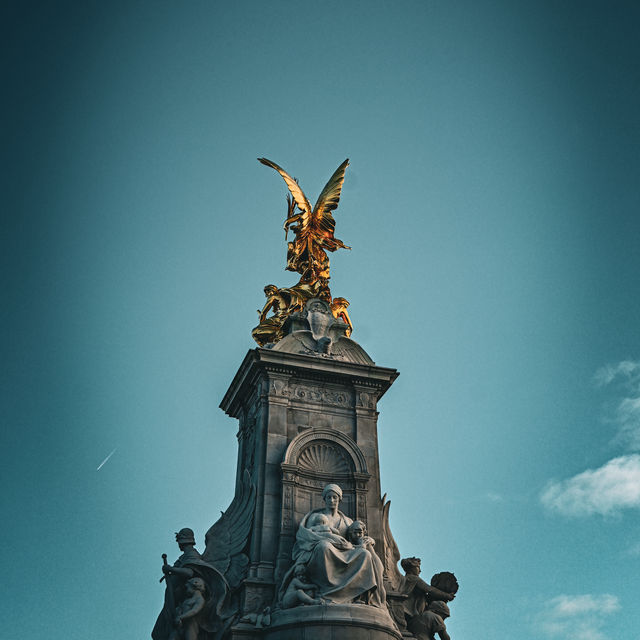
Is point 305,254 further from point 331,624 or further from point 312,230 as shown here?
point 331,624

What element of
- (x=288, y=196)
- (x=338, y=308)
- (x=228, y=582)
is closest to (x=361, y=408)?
(x=338, y=308)

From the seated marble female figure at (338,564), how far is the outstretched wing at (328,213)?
8.66 m

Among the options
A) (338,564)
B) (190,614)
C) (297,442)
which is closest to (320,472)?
(297,442)

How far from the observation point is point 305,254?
20875 mm

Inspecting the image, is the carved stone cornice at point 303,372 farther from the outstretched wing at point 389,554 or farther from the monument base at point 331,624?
the monument base at point 331,624

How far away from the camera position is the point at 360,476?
17.0 metres

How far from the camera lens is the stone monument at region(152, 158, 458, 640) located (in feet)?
47.0

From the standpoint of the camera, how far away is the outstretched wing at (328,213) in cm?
2127

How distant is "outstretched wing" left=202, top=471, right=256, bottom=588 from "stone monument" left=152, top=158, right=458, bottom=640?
0.03 m

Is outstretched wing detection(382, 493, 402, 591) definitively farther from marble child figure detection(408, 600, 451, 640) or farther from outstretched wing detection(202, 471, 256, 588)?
outstretched wing detection(202, 471, 256, 588)

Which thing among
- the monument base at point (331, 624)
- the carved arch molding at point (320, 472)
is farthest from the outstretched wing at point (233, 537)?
the monument base at point (331, 624)

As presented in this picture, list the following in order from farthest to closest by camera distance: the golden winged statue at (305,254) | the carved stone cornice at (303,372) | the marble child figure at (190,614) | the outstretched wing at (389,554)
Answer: the golden winged statue at (305,254) → the carved stone cornice at (303,372) → the outstretched wing at (389,554) → the marble child figure at (190,614)

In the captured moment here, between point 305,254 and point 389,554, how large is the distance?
327 inches

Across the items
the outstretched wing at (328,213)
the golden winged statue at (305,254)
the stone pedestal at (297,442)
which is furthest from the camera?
the outstretched wing at (328,213)
